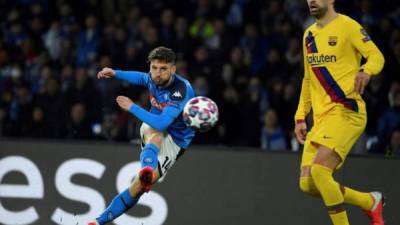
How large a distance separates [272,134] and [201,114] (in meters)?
3.46

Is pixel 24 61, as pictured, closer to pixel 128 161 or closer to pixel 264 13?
pixel 264 13

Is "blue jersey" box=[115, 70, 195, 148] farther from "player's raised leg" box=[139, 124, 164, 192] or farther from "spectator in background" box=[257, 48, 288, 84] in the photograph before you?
"spectator in background" box=[257, 48, 288, 84]

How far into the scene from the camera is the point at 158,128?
867 cm

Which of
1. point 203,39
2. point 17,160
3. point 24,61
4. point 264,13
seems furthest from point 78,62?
point 17,160

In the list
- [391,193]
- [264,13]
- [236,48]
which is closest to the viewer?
[391,193]

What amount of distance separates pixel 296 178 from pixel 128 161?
1.84 metres

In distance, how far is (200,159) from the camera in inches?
408

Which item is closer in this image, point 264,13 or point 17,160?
point 17,160

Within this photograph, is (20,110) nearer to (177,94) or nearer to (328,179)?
(177,94)

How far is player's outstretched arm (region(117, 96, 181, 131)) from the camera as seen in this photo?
332 inches

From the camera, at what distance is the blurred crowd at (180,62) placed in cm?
1195

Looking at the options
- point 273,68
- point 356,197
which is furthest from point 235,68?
point 356,197

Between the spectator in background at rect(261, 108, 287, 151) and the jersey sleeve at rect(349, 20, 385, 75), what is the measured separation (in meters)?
3.63

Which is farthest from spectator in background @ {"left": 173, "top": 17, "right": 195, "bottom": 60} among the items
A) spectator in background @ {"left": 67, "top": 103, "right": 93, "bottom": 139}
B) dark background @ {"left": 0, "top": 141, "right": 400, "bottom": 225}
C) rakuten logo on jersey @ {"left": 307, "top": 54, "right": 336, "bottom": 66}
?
rakuten logo on jersey @ {"left": 307, "top": 54, "right": 336, "bottom": 66}
